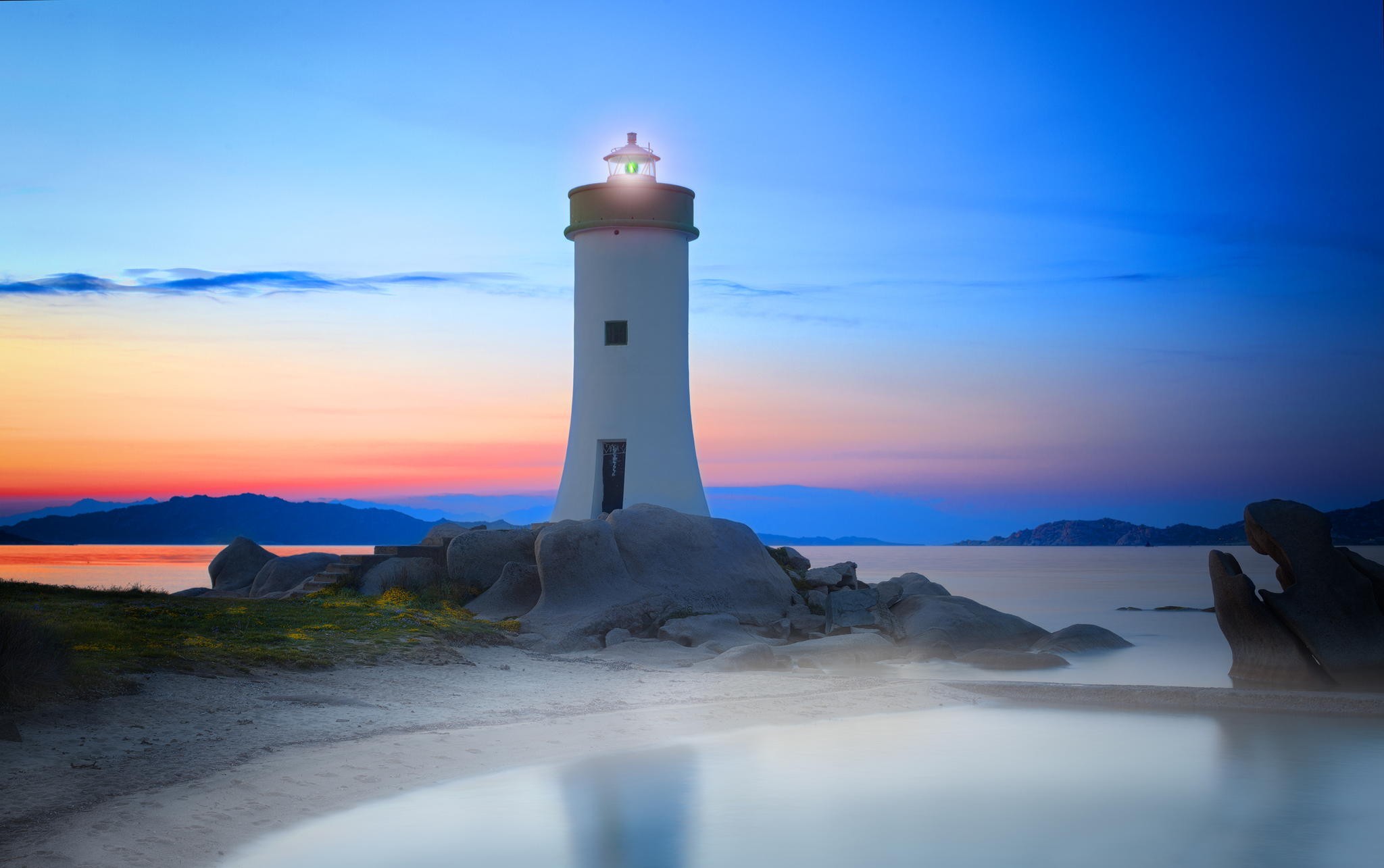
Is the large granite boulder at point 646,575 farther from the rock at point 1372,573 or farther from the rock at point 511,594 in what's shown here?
the rock at point 1372,573

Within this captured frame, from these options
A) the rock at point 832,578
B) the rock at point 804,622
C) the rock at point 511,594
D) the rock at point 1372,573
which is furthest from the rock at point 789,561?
the rock at point 1372,573

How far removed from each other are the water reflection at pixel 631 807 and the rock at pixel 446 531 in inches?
394

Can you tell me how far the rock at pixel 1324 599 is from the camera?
12680 millimetres

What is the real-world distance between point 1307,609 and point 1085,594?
3250 cm

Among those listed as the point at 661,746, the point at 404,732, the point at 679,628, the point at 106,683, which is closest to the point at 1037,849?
the point at 661,746

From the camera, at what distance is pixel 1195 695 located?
1248cm

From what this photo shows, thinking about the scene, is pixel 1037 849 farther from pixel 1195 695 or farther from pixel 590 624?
pixel 590 624

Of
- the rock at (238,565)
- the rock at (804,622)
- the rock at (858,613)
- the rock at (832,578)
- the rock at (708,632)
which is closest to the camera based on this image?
the rock at (708,632)

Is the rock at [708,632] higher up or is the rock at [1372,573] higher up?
the rock at [1372,573]

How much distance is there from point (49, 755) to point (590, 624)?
829cm

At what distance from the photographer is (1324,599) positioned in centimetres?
1319

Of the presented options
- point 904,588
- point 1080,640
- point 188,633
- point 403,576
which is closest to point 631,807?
point 188,633

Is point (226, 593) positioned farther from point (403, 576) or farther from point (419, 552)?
point (403, 576)

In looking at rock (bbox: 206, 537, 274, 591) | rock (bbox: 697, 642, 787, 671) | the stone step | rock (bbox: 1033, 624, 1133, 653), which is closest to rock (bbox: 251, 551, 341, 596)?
rock (bbox: 206, 537, 274, 591)
